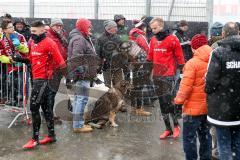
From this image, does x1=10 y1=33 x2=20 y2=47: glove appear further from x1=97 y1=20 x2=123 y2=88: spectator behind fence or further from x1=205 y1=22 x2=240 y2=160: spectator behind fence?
x1=205 y1=22 x2=240 y2=160: spectator behind fence

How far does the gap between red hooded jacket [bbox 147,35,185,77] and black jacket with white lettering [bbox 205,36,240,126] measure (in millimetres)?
2351

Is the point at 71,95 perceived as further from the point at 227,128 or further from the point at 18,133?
the point at 227,128

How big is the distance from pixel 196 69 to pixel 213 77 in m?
0.52

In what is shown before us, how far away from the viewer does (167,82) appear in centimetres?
754

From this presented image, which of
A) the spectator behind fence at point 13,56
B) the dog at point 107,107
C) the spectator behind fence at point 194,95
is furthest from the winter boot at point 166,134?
the spectator behind fence at point 13,56

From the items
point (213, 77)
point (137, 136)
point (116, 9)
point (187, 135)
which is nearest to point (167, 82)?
point (137, 136)

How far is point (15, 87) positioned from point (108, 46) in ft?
6.88

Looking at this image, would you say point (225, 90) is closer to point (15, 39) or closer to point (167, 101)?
point (167, 101)

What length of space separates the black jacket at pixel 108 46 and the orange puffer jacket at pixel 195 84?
3.36 metres

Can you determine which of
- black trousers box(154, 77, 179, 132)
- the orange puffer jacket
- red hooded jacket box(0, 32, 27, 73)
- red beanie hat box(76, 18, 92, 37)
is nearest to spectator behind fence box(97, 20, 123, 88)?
red beanie hat box(76, 18, 92, 37)

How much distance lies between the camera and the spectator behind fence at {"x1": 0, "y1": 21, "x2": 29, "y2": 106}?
8.36 m

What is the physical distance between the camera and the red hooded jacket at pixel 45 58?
6711 mm

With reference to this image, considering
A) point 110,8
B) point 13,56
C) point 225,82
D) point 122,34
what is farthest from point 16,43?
point 110,8

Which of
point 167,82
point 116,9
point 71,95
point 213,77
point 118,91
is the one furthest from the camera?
point 116,9
